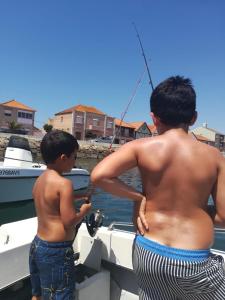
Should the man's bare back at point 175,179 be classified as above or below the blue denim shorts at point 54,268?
Answer: above

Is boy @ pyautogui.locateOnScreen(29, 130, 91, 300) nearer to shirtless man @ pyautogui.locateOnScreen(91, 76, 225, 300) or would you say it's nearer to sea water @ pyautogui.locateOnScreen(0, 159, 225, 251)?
shirtless man @ pyautogui.locateOnScreen(91, 76, 225, 300)

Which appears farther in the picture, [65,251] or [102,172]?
[65,251]

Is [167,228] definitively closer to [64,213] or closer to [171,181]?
[171,181]

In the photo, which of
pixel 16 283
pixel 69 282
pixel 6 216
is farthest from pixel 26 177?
pixel 69 282

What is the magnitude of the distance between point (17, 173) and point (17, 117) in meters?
49.2

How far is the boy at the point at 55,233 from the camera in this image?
7.13ft

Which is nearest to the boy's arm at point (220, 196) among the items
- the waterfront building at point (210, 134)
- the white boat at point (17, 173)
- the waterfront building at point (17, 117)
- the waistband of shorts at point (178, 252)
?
the waistband of shorts at point (178, 252)

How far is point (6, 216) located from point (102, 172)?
8.52m

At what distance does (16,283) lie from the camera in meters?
2.84

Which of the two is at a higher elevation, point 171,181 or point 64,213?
point 171,181

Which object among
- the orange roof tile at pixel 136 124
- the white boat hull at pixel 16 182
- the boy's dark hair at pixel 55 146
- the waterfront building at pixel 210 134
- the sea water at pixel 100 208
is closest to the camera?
the boy's dark hair at pixel 55 146

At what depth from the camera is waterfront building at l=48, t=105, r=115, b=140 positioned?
207ft

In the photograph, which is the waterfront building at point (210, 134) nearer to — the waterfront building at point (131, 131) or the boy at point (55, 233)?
the waterfront building at point (131, 131)

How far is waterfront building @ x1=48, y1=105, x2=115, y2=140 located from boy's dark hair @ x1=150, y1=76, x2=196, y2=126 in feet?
199
